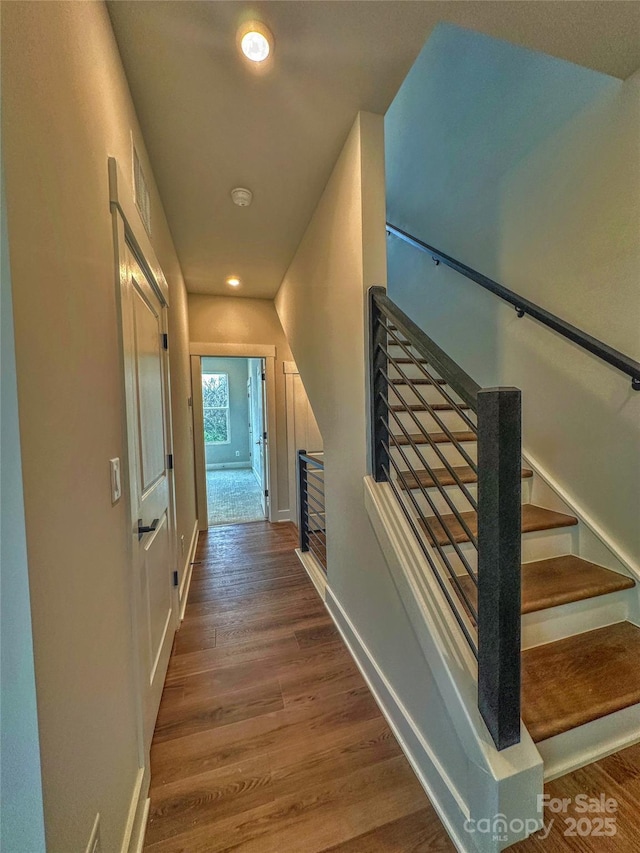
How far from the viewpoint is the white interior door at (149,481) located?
122 cm

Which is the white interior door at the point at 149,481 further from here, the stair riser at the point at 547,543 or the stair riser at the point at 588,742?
the stair riser at the point at 547,543

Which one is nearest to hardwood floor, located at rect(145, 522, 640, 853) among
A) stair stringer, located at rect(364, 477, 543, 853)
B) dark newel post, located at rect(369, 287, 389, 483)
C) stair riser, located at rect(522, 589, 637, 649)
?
stair stringer, located at rect(364, 477, 543, 853)

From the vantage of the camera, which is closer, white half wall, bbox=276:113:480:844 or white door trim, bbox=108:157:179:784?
white door trim, bbox=108:157:179:784

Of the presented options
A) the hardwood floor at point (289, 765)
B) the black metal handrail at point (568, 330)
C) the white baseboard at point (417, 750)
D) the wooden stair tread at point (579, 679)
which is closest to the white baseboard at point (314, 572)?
the hardwood floor at point (289, 765)

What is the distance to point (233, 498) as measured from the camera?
5.28 metres

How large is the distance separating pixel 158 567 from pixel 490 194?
2.98m

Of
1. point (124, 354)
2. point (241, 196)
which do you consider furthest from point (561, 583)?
point (241, 196)

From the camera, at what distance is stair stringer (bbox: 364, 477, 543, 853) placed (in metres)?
0.89

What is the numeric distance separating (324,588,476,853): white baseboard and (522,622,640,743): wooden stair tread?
35 cm

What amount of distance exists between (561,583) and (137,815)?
1.77 meters

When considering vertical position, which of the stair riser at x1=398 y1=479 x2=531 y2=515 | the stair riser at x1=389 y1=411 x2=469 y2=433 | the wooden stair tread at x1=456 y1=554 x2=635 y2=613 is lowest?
the wooden stair tread at x1=456 y1=554 x2=635 y2=613

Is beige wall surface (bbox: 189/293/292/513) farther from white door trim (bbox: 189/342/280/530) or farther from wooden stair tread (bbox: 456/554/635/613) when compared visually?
wooden stair tread (bbox: 456/554/635/613)

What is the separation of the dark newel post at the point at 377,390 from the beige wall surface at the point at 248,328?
2581 mm

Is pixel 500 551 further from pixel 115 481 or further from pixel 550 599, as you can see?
pixel 115 481
